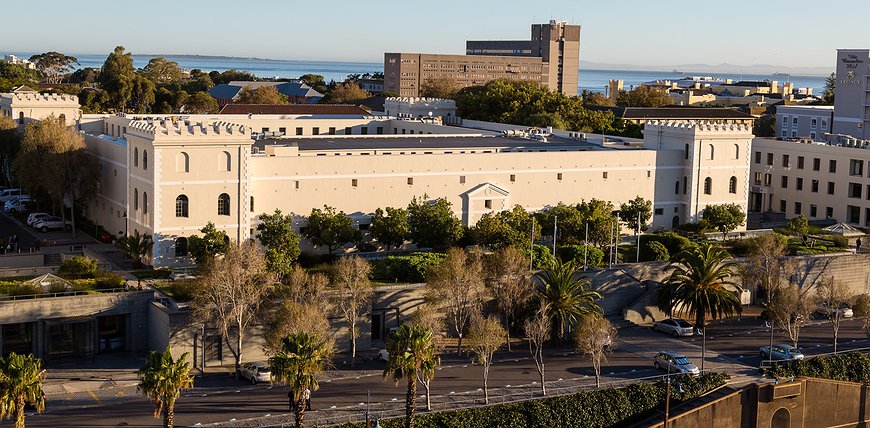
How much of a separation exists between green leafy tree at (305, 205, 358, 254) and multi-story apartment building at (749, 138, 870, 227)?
34785 mm

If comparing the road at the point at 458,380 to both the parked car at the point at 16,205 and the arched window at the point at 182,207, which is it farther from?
the parked car at the point at 16,205

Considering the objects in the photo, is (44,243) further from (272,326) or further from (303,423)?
(303,423)

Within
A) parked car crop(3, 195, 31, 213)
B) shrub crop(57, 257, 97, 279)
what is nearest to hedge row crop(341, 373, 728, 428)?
shrub crop(57, 257, 97, 279)

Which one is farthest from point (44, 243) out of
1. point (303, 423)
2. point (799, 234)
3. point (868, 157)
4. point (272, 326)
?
point (868, 157)

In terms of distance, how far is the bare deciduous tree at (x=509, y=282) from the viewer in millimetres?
45031

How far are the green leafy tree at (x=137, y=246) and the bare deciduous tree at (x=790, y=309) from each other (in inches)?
1055

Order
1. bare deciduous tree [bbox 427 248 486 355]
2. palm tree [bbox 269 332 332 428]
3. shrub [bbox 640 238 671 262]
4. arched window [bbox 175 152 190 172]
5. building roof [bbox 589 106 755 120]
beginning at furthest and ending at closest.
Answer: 1. building roof [bbox 589 106 755 120]
2. shrub [bbox 640 238 671 262]
3. arched window [bbox 175 152 190 172]
4. bare deciduous tree [bbox 427 248 486 355]
5. palm tree [bbox 269 332 332 428]

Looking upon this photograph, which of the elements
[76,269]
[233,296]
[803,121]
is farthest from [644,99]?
[233,296]

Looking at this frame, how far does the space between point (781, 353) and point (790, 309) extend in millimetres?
2468

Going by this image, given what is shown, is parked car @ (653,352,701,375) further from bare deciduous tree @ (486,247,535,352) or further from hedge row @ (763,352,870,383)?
bare deciduous tree @ (486,247,535,352)

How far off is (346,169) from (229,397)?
62.8 feet

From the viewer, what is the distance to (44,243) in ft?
177

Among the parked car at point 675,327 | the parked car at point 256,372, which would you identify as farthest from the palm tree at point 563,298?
the parked car at point 256,372

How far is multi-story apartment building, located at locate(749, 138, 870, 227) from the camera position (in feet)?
232
